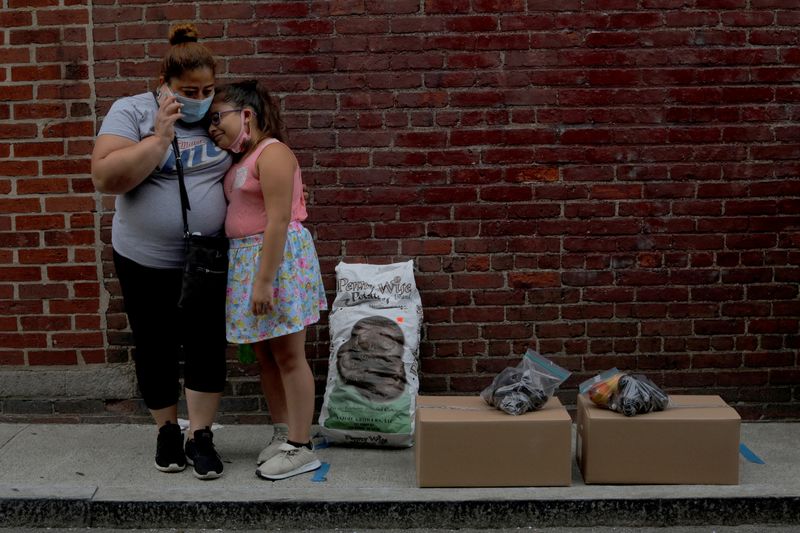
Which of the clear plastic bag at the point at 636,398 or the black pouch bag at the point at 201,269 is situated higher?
the black pouch bag at the point at 201,269

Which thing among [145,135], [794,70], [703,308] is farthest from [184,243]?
[794,70]

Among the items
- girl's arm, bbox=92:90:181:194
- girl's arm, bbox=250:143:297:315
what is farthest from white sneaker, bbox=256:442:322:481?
girl's arm, bbox=92:90:181:194

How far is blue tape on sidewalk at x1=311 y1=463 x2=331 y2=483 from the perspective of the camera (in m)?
3.85

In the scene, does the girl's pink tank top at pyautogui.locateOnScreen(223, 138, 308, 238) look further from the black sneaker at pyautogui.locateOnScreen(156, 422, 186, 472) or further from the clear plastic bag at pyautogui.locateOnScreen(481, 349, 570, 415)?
the clear plastic bag at pyautogui.locateOnScreen(481, 349, 570, 415)

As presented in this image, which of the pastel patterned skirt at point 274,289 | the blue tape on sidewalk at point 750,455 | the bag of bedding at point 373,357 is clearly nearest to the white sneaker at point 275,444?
the bag of bedding at point 373,357

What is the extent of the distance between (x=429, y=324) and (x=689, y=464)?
1490 mm

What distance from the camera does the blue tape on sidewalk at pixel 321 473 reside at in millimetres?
Answer: 3847

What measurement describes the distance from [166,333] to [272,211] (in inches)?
28.5

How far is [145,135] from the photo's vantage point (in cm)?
365

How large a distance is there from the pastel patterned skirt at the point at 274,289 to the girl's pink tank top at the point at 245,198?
0.05m

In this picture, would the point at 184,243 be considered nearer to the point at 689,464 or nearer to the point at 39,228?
the point at 39,228

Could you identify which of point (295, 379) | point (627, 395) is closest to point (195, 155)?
point (295, 379)

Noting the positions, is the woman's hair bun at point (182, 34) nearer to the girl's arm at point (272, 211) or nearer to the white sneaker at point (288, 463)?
the girl's arm at point (272, 211)

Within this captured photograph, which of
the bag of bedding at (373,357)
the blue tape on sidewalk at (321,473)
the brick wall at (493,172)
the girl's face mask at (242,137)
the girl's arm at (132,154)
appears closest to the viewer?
the girl's arm at (132,154)
